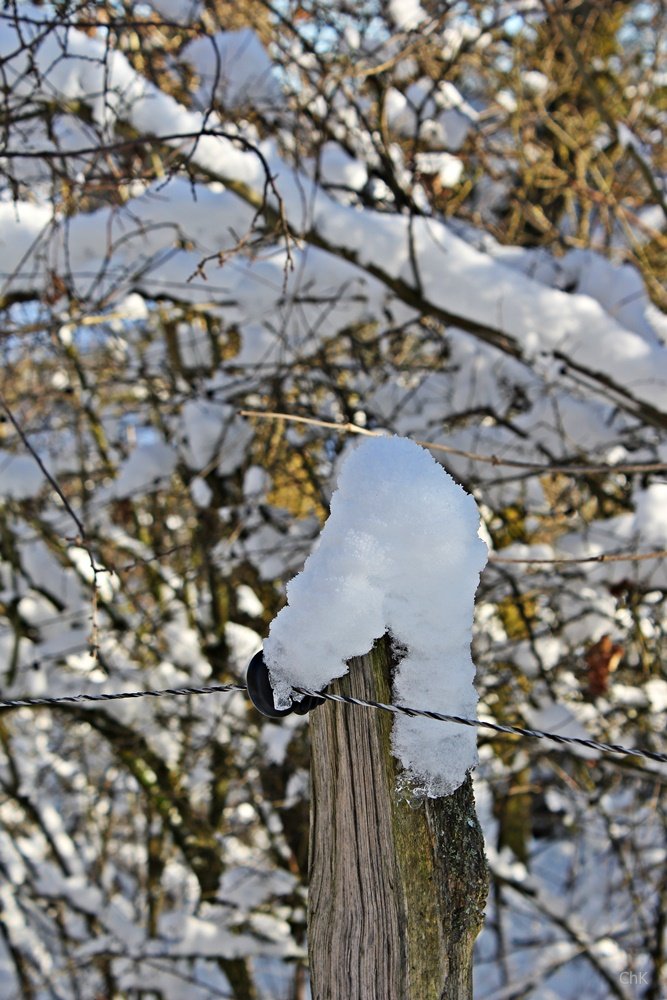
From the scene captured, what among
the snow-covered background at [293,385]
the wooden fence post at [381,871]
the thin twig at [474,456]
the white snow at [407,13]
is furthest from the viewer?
the white snow at [407,13]

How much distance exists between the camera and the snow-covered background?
115 inches

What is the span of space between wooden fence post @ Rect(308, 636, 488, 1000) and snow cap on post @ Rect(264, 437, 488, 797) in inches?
1.1

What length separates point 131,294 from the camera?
349 cm

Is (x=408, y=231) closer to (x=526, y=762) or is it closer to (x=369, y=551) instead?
(x=369, y=551)

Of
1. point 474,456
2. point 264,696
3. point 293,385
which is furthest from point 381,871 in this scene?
point 293,385

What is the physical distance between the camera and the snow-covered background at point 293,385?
2.92 meters

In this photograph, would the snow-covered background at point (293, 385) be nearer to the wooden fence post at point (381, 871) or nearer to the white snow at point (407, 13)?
the white snow at point (407, 13)

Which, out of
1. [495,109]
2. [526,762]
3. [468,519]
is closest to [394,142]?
[495,109]

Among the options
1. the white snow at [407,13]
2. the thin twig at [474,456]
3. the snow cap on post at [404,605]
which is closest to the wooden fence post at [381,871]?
the snow cap on post at [404,605]

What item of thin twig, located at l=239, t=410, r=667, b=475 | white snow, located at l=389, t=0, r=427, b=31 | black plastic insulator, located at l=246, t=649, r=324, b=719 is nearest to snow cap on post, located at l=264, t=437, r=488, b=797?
black plastic insulator, located at l=246, t=649, r=324, b=719

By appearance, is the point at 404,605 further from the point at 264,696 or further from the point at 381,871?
the point at 381,871

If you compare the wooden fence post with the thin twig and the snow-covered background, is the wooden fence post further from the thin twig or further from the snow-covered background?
the snow-covered background

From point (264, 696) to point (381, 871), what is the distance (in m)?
0.25

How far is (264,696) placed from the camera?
1.08m
